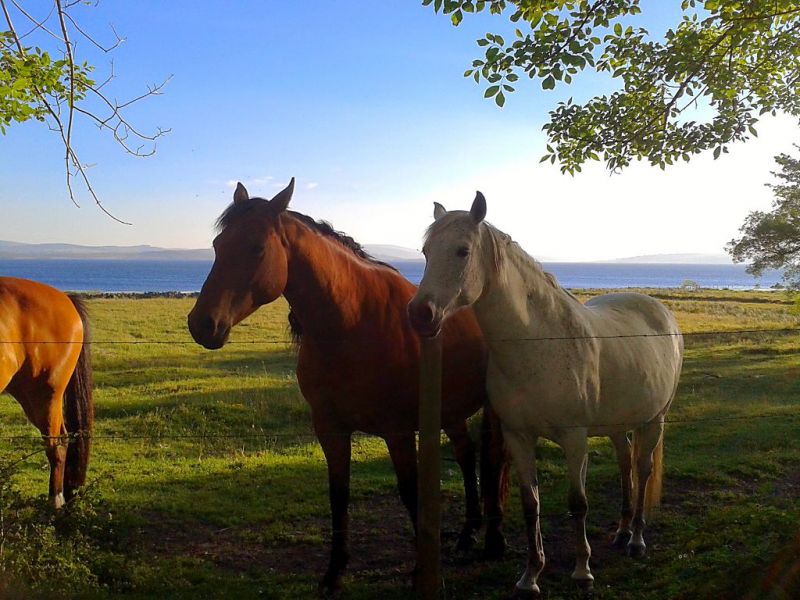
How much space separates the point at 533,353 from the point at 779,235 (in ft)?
49.4

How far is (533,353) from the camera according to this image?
133 inches

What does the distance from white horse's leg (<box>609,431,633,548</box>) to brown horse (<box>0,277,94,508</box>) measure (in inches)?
177

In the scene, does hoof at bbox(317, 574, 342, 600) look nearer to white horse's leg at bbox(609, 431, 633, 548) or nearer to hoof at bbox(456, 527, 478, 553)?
hoof at bbox(456, 527, 478, 553)

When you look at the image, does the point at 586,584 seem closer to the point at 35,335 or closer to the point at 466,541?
the point at 466,541

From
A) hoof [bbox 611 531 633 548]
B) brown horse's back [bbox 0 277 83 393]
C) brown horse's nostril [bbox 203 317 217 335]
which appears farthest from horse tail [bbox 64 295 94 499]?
hoof [bbox 611 531 633 548]

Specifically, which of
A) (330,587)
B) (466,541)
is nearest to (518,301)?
(466,541)

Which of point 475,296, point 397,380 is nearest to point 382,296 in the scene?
point 397,380

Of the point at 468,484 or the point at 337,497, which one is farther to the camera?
the point at 468,484

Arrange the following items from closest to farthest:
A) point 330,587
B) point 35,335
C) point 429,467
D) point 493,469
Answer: point 429,467
point 330,587
point 493,469
point 35,335

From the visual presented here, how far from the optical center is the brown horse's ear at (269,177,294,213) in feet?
10.8

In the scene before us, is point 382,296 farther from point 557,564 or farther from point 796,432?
point 796,432

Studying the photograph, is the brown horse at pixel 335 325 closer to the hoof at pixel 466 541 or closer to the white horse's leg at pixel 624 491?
the hoof at pixel 466 541

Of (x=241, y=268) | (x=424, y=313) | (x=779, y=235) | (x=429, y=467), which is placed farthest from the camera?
(x=779, y=235)

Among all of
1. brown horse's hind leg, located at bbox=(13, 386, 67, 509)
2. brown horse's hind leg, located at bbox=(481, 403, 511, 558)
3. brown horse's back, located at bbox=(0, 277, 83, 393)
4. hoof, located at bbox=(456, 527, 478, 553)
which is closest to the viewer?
brown horse's hind leg, located at bbox=(481, 403, 511, 558)
